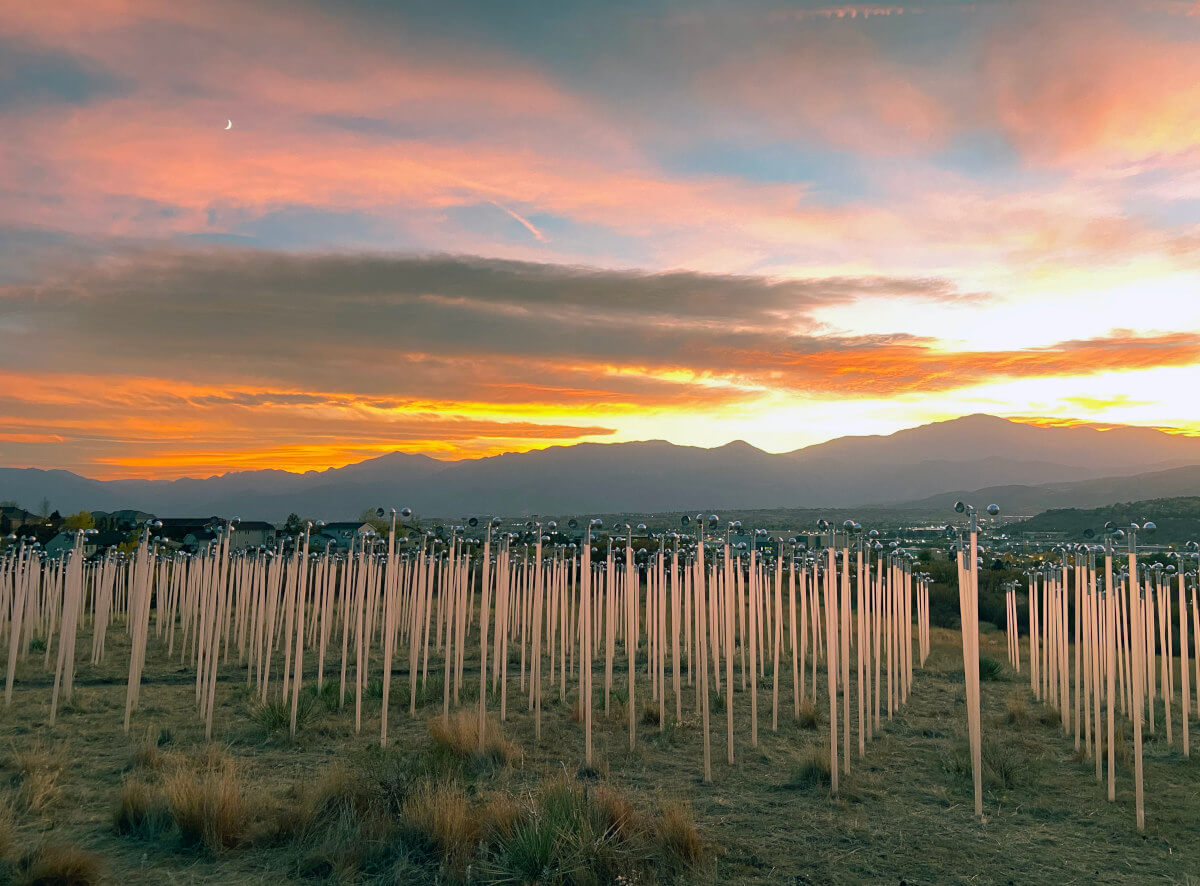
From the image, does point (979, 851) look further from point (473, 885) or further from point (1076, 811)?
point (473, 885)

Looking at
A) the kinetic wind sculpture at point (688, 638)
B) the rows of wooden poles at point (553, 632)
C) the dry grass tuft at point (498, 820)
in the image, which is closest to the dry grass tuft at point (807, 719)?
the kinetic wind sculpture at point (688, 638)

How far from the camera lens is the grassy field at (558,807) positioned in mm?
7391

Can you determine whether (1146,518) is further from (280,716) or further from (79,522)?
(79,522)

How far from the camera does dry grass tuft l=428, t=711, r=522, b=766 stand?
35.7 ft

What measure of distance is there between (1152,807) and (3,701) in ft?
62.4

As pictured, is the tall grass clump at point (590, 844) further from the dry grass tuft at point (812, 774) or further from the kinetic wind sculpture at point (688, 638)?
the dry grass tuft at point (812, 774)

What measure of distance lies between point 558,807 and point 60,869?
4.19 m

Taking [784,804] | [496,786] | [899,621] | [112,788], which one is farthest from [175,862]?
[899,621]

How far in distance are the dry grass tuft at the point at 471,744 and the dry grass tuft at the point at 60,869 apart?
4461 mm

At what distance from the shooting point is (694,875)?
7.24 m

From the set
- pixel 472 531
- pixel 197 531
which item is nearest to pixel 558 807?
pixel 472 531

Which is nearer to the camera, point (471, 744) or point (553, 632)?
point (471, 744)

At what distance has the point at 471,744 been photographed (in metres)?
11.0

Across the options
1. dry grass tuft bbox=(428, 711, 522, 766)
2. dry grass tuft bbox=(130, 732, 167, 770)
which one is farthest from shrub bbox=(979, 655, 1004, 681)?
dry grass tuft bbox=(130, 732, 167, 770)
